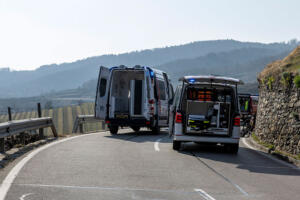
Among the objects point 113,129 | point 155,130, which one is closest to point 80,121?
point 113,129

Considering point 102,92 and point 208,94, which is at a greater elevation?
point 208,94

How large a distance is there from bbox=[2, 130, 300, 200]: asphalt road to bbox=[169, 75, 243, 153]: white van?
71cm

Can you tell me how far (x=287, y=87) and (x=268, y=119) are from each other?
2347 millimetres

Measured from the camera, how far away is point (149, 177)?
7.80 metres

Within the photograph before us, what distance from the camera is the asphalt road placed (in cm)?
636

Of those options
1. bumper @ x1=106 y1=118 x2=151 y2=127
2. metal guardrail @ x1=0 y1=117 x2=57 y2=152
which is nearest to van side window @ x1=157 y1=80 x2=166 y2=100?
bumper @ x1=106 y1=118 x2=151 y2=127

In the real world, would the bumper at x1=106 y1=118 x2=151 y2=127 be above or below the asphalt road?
below

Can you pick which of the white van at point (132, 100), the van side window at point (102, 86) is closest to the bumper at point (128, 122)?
the white van at point (132, 100)

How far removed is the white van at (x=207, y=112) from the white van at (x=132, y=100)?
19.2ft

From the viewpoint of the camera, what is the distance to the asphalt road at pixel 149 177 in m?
6.36

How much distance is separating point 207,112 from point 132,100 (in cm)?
676

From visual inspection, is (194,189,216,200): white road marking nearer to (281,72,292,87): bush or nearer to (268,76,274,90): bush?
(281,72,292,87): bush

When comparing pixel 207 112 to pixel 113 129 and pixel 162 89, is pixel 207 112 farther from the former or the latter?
pixel 162 89

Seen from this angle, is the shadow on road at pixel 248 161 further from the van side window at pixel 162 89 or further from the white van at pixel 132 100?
the van side window at pixel 162 89
